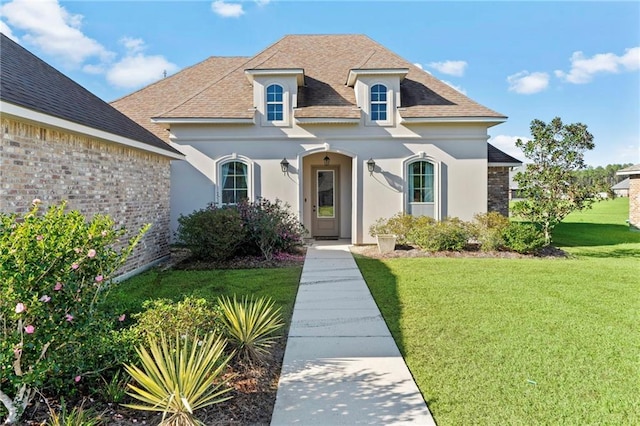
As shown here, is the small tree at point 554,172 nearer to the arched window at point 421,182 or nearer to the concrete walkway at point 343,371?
the arched window at point 421,182

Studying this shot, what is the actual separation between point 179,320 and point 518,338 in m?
4.19

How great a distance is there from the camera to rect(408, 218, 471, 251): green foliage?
11.2 metres

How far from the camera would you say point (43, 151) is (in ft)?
19.1

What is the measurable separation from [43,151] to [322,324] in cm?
522

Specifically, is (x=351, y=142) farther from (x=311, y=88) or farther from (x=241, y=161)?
(x=241, y=161)

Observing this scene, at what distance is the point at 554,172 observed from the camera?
12164 millimetres

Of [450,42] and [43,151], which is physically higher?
[450,42]

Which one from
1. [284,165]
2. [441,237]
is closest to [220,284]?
[284,165]

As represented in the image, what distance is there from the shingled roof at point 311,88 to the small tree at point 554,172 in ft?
6.26

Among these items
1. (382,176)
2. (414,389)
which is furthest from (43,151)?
(382,176)

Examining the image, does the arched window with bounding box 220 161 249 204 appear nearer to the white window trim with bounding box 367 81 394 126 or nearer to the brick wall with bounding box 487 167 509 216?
the white window trim with bounding box 367 81 394 126

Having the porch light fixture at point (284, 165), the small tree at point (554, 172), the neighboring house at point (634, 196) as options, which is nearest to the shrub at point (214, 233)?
the porch light fixture at point (284, 165)

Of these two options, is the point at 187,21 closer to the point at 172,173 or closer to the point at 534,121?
the point at 172,173

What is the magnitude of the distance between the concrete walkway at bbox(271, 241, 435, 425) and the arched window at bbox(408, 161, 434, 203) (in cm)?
706
